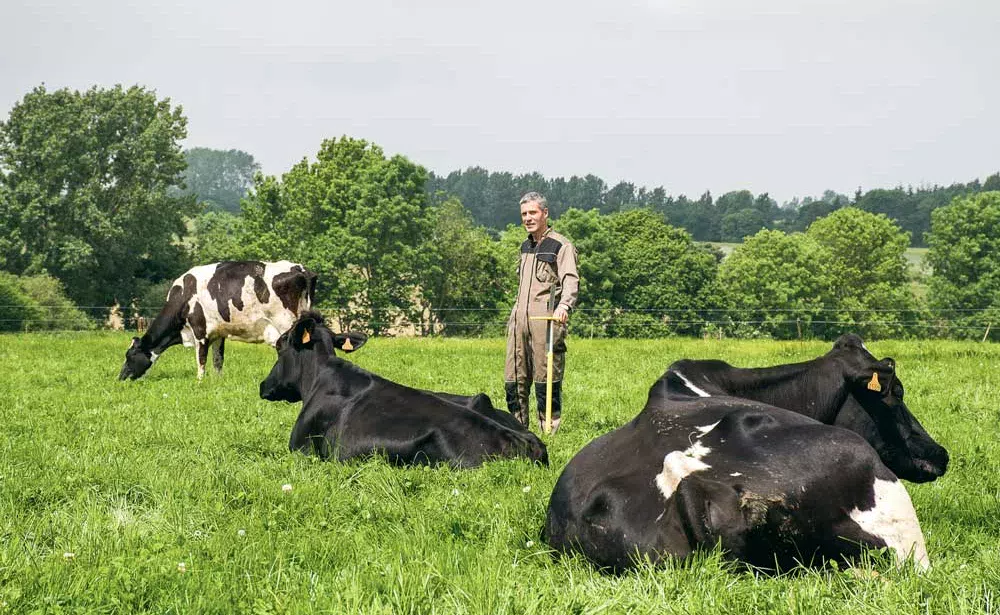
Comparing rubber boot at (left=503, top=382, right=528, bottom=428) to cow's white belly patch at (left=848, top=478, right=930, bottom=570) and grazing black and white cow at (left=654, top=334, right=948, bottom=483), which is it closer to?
grazing black and white cow at (left=654, top=334, right=948, bottom=483)

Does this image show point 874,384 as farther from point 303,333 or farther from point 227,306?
point 227,306

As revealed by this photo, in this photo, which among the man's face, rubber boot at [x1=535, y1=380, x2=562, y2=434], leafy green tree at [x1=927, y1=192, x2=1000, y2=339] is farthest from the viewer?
leafy green tree at [x1=927, y1=192, x2=1000, y2=339]

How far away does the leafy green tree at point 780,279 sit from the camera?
6944 centimetres

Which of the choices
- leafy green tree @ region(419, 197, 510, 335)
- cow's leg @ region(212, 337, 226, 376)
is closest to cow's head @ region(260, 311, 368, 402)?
cow's leg @ region(212, 337, 226, 376)

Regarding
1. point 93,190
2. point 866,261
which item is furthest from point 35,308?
point 866,261

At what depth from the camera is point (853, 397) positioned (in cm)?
626

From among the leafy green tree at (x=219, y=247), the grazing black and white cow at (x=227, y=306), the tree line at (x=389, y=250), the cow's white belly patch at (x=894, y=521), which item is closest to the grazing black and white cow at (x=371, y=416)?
the cow's white belly patch at (x=894, y=521)

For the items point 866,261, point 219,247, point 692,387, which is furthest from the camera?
point 866,261

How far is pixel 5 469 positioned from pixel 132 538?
8.96ft

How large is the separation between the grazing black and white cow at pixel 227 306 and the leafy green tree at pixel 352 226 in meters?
35.5

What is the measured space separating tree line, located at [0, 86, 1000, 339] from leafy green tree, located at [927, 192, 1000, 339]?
0.14 metres

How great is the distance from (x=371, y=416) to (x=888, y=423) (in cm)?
389

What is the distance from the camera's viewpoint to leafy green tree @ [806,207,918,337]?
69.1 m

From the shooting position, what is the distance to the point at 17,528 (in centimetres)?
491
